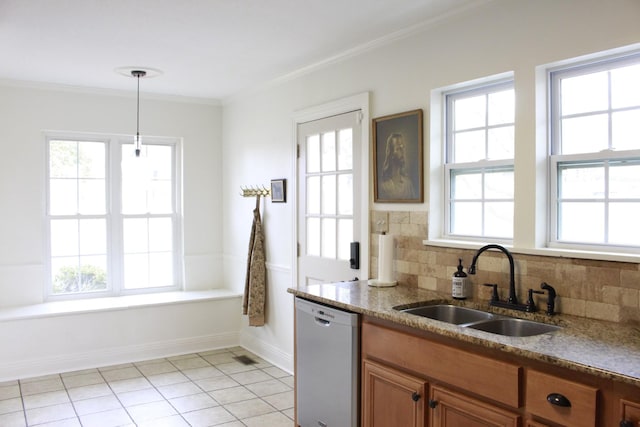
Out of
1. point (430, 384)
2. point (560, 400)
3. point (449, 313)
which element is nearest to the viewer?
point (560, 400)

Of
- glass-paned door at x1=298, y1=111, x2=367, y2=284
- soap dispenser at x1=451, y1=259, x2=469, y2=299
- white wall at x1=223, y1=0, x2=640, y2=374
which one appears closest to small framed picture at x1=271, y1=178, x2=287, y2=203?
white wall at x1=223, y1=0, x2=640, y2=374

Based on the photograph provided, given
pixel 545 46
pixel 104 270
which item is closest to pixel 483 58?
pixel 545 46

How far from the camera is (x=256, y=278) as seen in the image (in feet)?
15.7

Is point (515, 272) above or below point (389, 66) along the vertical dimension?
below

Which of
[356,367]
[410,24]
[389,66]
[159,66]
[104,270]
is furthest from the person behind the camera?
[104,270]

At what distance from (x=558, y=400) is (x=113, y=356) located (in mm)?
4079

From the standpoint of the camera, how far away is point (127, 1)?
2.79 meters

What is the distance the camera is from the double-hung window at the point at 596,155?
229cm

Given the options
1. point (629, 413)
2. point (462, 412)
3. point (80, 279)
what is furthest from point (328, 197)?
point (80, 279)

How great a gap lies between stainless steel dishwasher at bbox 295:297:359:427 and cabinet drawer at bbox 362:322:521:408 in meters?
0.13

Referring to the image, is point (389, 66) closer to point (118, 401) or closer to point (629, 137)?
point (629, 137)

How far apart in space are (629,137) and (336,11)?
1.63m

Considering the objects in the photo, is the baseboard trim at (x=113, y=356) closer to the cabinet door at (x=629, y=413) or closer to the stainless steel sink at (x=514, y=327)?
the stainless steel sink at (x=514, y=327)

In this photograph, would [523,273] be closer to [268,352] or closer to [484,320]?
[484,320]
